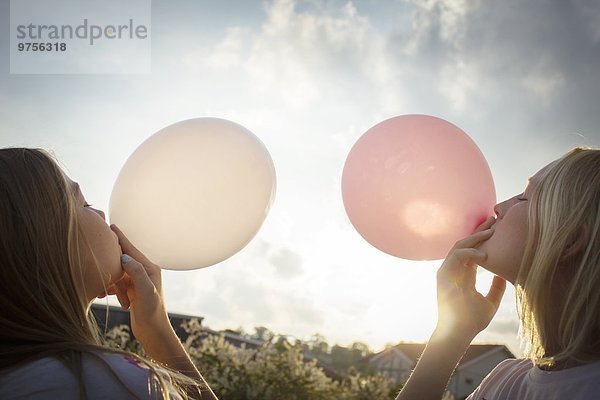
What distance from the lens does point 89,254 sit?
154cm

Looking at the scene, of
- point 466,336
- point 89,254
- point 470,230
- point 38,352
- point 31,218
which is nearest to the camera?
point 38,352

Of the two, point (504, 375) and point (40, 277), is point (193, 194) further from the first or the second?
point (504, 375)

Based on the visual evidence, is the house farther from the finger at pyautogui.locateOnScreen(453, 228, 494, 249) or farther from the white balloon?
the finger at pyautogui.locateOnScreen(453, 228, 494, 249)

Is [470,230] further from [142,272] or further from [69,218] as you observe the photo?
[69,218]

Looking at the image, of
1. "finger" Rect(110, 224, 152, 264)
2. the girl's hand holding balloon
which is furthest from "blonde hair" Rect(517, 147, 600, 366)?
"finger" Rect(110, 224, 152, 264)

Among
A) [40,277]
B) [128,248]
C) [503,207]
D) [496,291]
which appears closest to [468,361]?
[496,291]

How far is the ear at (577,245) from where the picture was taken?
1.58m

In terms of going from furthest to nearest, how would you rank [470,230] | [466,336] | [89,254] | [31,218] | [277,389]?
[277,389] < [470,230] < [466,336] < [89,254] < [31,218]

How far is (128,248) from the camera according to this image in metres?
1.97

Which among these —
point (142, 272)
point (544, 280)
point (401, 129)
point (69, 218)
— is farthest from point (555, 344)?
point (69, 218)

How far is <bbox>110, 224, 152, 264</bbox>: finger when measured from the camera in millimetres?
1950

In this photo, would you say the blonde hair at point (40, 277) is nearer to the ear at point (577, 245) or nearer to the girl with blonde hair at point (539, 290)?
the girl with blonde hair at point (539, 290)

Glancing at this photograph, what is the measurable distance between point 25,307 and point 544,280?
1.49 m

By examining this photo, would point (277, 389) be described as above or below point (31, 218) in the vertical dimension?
below
